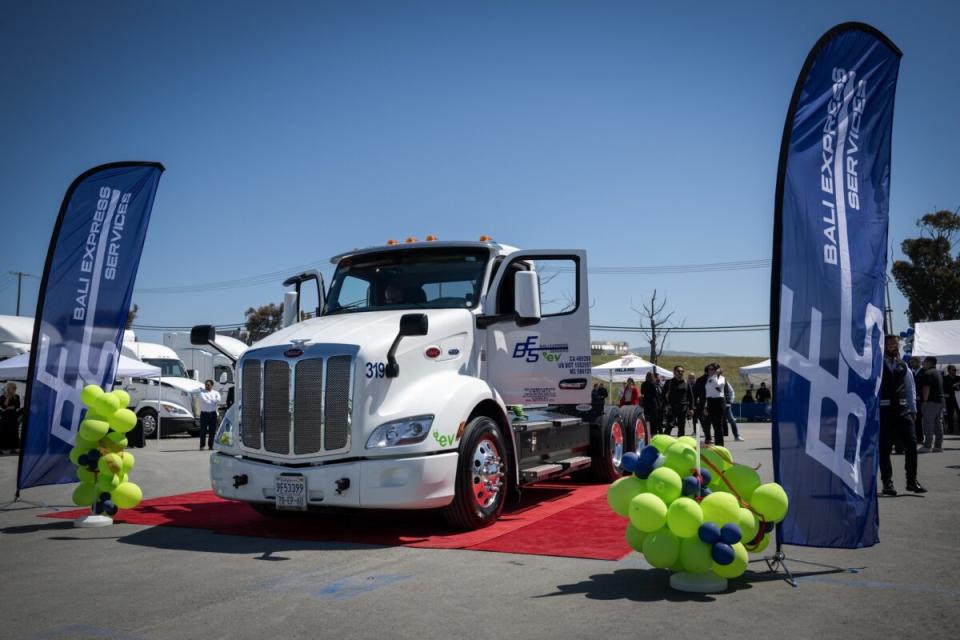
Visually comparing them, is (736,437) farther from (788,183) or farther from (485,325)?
(788,183)

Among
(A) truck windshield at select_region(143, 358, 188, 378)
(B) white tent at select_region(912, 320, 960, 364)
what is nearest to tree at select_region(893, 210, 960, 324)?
(B) white tent at select_region(912, 320, 960, 364)

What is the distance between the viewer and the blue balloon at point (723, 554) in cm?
450

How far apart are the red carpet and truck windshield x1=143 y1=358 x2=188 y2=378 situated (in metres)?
17.4

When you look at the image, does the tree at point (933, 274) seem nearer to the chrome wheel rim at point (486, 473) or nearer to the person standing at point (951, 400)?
the person standing at point (951, 400)

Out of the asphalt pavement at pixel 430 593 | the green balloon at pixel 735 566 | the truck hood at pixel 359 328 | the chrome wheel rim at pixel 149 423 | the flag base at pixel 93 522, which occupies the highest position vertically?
the truck hood at pixel 359 328

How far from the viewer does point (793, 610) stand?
421 cm

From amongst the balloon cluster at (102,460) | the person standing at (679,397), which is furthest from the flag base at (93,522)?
the person standing at (679,397)

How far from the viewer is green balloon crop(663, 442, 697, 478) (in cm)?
492

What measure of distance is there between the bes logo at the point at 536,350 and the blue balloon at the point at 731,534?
3726mm

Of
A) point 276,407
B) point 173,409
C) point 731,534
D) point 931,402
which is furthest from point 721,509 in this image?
point 173,409

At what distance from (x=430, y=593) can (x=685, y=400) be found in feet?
47.3

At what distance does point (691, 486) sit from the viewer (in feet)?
15.7

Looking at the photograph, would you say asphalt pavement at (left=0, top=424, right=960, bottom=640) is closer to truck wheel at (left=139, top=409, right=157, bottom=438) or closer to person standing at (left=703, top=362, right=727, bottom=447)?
person standing at (left=703, top=362, right=727, bottom=447)

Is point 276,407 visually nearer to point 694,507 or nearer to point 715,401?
point 694,507
